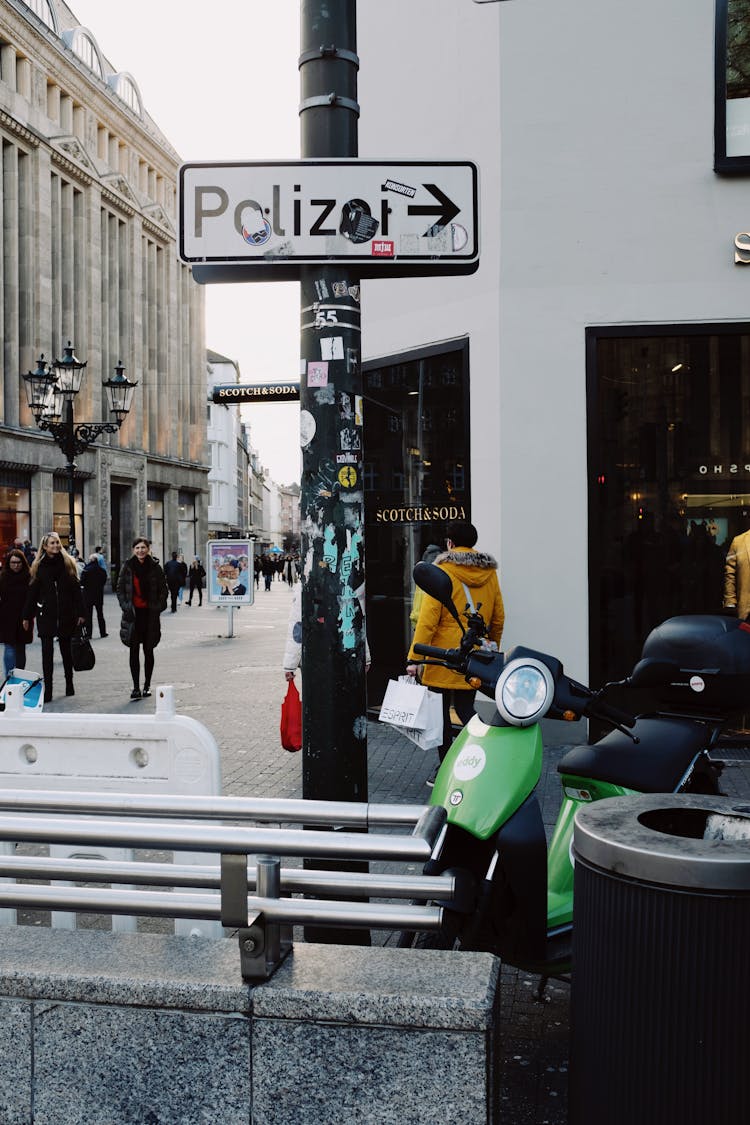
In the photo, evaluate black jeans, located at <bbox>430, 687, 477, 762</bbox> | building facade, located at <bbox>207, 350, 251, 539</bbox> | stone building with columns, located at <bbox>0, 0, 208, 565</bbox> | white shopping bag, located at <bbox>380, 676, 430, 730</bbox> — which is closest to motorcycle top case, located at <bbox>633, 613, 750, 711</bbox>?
white shopping bag, located at <bbox>380, 676, 430, 730</bbox>

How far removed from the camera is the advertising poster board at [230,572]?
21.9 metres

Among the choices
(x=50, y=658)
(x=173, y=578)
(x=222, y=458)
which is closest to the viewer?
(x=50, y=658)

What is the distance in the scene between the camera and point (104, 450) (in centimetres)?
4597

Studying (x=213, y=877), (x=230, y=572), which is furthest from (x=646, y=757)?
(x=230, y=572)

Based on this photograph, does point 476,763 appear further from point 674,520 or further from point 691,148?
point 691,148

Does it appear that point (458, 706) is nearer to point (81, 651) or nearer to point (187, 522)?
point (81, 651)

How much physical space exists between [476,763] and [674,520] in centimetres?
610

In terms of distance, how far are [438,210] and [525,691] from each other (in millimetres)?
1668

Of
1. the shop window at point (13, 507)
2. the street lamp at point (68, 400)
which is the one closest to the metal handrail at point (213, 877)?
the street lamp at point (68, 400)

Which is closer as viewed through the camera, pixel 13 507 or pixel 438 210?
pixel 438 210

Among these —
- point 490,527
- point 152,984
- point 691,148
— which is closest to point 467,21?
point 691,148

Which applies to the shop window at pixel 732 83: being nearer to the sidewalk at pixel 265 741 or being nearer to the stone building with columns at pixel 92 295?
the sidewalk at pixel 265 741

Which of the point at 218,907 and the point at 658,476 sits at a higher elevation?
the point at 658,476

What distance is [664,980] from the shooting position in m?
2.06
